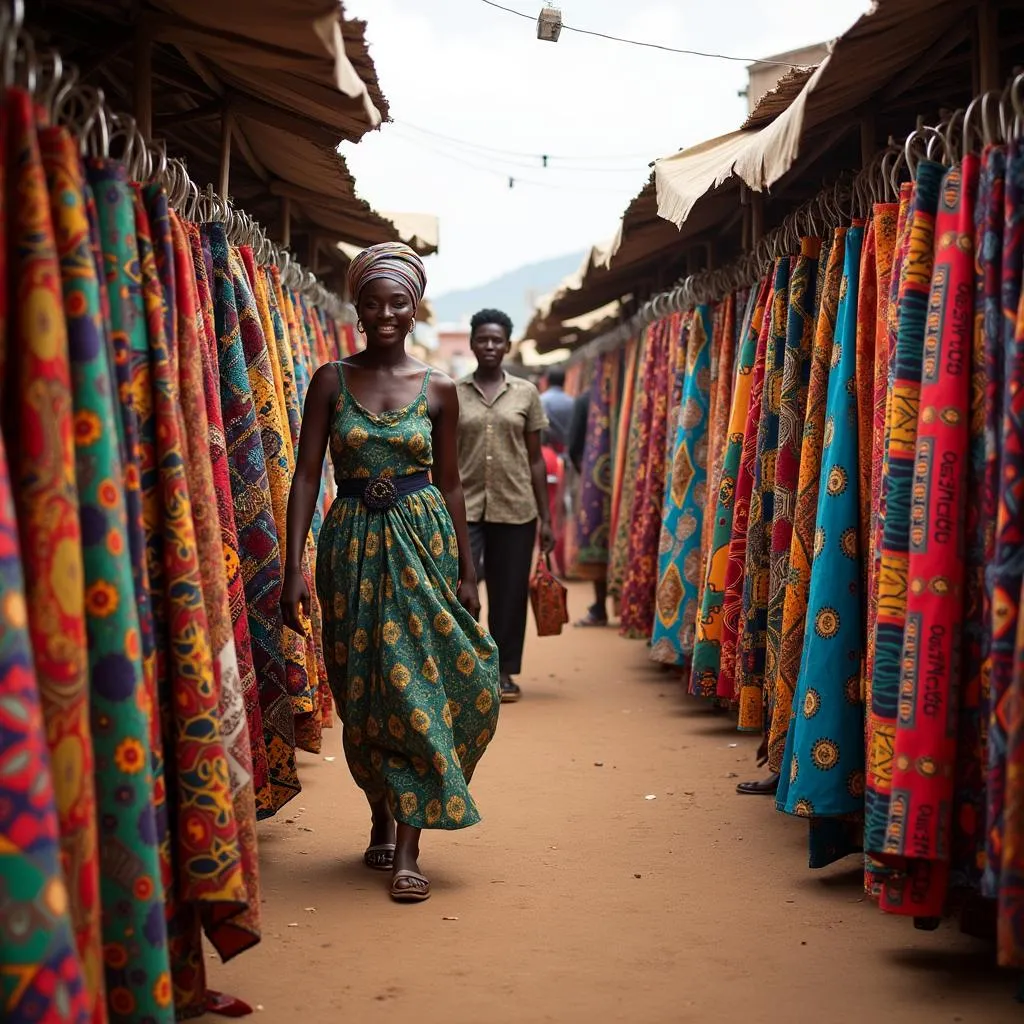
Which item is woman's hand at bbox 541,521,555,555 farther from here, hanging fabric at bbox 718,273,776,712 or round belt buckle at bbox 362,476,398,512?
round belt buckle at bbox 362,476,398,512

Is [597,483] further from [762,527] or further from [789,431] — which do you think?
[789,431]

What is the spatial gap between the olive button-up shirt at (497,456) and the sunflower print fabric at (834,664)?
3737mm

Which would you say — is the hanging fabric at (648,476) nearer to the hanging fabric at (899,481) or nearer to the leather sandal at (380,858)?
the leather sandal at (380,858)

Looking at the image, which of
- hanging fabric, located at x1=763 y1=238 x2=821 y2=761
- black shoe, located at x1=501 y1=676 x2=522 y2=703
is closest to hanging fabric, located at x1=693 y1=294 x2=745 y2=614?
hanging fabric, located at x1=763 y1=238 x2=821 y2=761

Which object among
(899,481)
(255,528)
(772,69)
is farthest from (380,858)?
(772,69)

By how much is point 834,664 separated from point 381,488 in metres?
1.56

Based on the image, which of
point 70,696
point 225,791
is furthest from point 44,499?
point 225,791

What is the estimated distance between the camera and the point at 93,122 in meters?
3.20

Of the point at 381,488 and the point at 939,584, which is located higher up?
the point at 381,488

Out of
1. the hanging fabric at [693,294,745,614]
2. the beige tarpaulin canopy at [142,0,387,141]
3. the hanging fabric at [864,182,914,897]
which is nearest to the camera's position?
the beige tarpaulin canopy at [142,0,387,141]

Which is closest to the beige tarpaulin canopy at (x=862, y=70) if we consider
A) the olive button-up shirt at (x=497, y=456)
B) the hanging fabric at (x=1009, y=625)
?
the hanging fabric at (x=1009, y=625)

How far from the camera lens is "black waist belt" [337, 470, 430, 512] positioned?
4.65 metres

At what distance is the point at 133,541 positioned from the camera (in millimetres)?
2961

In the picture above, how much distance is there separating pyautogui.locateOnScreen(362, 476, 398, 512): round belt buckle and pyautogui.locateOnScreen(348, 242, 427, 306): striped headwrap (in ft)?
2.11
